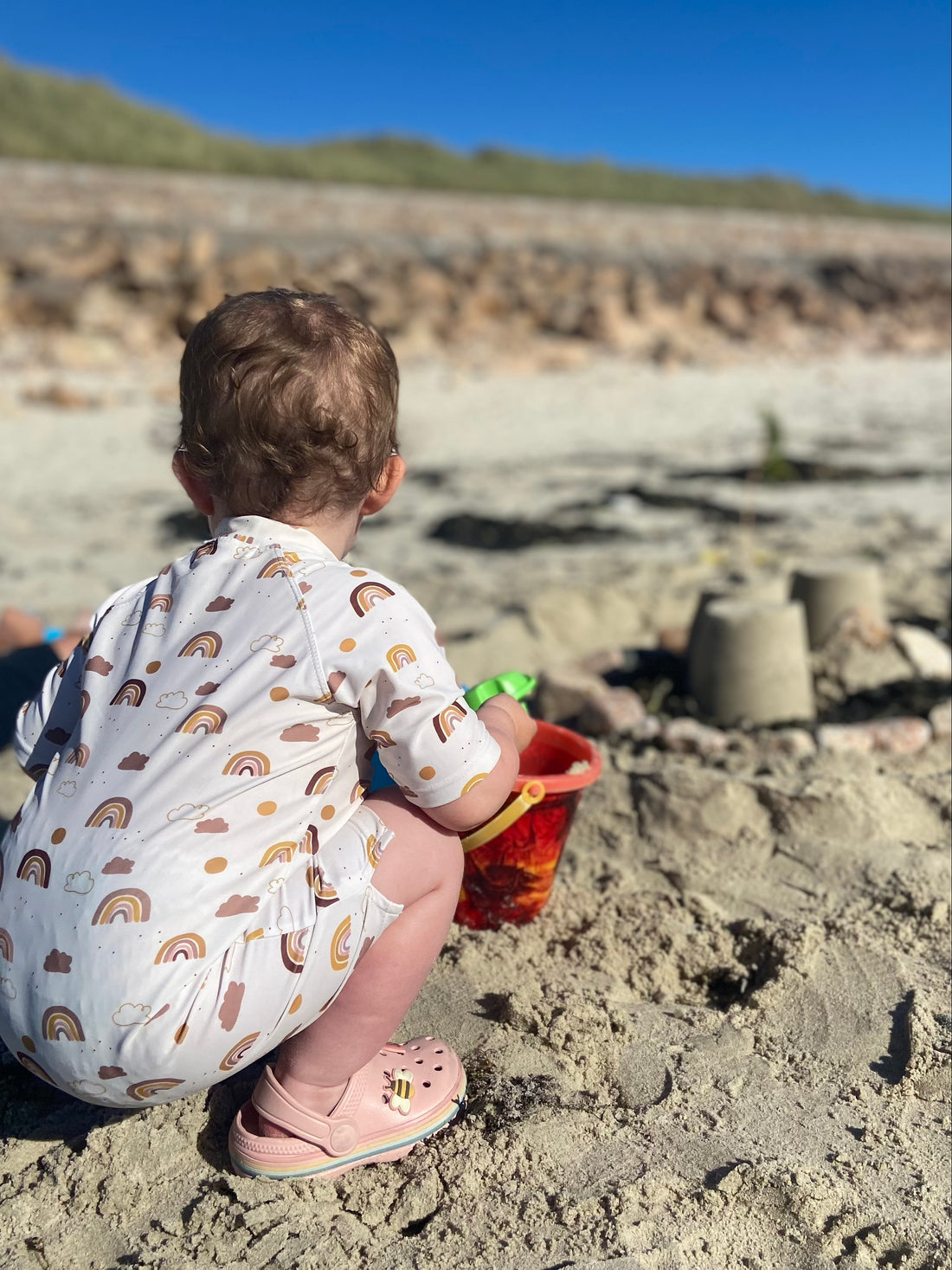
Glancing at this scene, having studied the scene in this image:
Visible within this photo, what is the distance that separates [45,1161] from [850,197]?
1804 inches

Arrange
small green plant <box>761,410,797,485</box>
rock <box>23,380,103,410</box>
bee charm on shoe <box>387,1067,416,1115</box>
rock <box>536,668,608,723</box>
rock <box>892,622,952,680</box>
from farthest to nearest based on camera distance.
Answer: rock <box>23,380,103,410</box>
small green plant <box>761,410,797,485</box>
rock <box>892,622,952,680</box>
rock <box>536,668,608,723</box>
bee charm on shoe <box>387,1067,416,1115</box>

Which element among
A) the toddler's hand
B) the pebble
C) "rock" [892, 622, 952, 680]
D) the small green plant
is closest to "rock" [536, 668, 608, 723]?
the pebble

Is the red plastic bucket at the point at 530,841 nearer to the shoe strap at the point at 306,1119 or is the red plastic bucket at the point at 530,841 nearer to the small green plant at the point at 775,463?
the shoe strap at the point at 306,1119

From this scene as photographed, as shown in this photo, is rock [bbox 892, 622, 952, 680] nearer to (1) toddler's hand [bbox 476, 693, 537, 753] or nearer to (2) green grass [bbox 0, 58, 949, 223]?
(1) toddler's hand [bbox 476, 693, 537, 753]

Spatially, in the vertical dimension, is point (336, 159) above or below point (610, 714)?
above

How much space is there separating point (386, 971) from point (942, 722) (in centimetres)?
202

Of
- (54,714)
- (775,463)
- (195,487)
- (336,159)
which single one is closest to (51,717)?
(54,714)

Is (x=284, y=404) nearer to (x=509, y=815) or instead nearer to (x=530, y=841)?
(x=509, y=815)

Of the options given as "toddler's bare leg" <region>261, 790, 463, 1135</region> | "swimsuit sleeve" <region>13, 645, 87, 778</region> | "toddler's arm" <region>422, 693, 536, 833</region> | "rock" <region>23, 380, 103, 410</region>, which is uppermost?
"rock" <region>23, 380, 103, 410</region>

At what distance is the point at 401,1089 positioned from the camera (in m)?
1.62

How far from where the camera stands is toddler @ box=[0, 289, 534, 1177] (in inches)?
53.7

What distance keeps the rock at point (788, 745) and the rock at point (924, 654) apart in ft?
2.34

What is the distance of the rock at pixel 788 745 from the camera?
2.88m

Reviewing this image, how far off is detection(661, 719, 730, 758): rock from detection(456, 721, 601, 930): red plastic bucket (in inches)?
33.3
